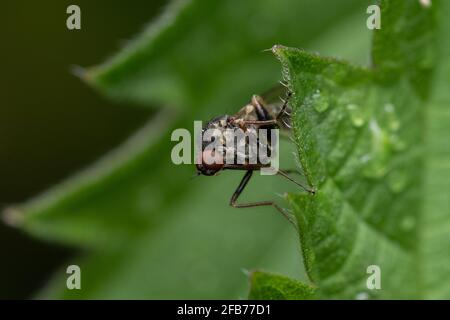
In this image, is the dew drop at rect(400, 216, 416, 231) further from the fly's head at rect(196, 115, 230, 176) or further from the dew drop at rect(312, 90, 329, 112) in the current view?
the fly's head at rect(196, 115, 230, 176)

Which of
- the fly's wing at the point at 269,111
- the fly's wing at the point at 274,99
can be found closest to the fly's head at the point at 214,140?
the fly's wing at the point at 269,111

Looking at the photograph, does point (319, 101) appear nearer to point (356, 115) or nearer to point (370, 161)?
point (356, 115)

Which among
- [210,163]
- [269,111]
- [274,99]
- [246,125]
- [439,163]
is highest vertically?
[274,99]

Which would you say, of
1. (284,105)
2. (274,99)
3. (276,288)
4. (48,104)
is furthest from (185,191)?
(48,104)

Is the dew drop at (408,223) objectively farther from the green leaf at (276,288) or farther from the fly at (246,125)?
the fly at (246,125)

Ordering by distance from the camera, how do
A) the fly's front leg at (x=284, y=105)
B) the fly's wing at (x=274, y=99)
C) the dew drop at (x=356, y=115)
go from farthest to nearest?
the fly's wing at (x=274, y=99), the dew drop at (x=356, y=115), the fly's front leg at (x=284, y=105)

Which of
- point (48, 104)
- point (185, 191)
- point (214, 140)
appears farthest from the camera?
point (48, 104)
